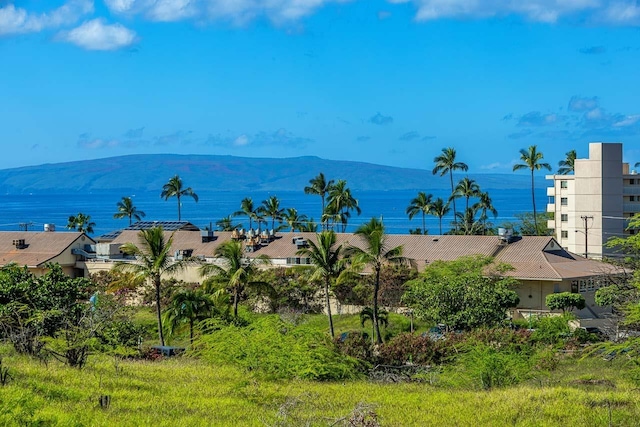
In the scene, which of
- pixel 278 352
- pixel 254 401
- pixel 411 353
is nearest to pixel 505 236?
pixel 411 353

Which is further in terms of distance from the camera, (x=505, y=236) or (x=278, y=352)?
(x=505, y=236)

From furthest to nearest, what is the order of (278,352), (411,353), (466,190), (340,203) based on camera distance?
(466,190)
(340,203)
(411,353)
(278,352)

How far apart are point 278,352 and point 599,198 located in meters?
67.1

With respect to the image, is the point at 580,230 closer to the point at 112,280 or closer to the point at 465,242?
the point at 465,242

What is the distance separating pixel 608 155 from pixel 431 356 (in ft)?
188

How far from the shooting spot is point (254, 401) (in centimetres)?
2209

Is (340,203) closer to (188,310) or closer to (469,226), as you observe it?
(469,226)

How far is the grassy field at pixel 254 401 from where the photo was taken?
18.1 m

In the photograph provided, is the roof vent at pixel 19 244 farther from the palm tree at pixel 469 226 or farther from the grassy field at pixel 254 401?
the grassy field at pixel 254 401

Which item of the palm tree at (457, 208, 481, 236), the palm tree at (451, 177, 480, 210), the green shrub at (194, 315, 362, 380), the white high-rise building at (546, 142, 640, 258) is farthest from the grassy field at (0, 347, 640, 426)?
the palm tree at (451, 177, 480, 210)

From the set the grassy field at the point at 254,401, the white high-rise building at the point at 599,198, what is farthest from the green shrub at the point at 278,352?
the white high-rise building at the point at 599,198

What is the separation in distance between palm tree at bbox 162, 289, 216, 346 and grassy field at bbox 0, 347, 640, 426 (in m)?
14.5

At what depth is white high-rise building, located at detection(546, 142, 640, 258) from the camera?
87312 millimetres

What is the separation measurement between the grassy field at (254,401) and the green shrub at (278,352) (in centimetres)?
51
